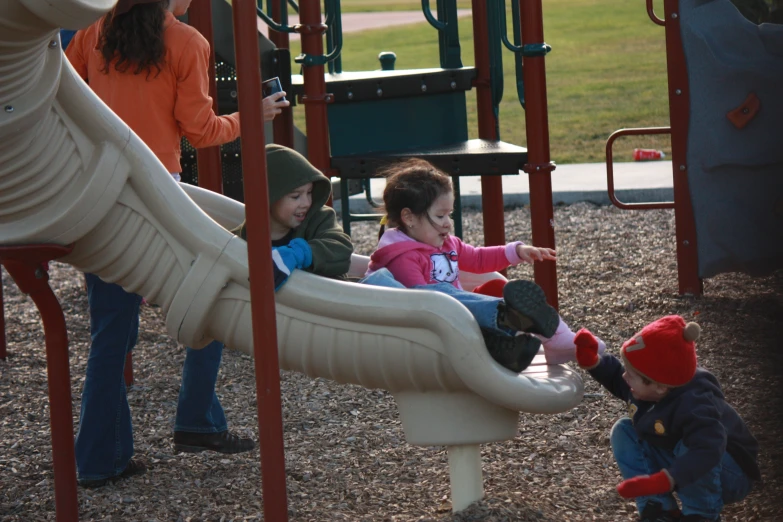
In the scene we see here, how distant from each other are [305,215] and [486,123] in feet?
9.17

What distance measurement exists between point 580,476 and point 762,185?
7.41 ft

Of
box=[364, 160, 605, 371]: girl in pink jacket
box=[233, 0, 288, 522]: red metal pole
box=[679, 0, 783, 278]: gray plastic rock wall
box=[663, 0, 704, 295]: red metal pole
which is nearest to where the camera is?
box=[233, 0, 288, 522]: red metal pole

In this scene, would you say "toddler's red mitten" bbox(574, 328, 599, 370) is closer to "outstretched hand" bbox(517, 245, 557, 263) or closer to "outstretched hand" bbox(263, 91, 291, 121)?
"outstretched hand" bbox(517, 245, 557, 263)

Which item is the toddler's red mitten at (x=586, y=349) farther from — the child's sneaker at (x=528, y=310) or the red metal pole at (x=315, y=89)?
the red metal pole at (x=315, y=89)

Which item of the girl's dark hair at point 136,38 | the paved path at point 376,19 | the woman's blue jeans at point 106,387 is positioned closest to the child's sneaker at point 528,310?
the woman's blue jeans at point 106,387

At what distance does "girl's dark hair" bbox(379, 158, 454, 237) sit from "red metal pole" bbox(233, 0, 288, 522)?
2.45 feet

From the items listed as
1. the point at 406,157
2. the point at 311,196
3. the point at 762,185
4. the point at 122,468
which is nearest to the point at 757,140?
the point at 762,185

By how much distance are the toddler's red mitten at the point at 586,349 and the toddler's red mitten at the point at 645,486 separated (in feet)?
1.27

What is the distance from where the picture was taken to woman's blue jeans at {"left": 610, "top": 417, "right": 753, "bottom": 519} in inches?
108

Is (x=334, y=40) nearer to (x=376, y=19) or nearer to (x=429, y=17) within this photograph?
(x=429, y=17)

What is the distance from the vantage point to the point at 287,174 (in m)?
2.99

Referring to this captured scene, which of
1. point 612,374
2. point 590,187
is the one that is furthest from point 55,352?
point 590,187

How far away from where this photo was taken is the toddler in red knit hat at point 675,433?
2607 millimetres

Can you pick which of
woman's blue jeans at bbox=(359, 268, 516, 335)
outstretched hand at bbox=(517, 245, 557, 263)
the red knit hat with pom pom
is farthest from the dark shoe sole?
the red knit hat with pom pom
